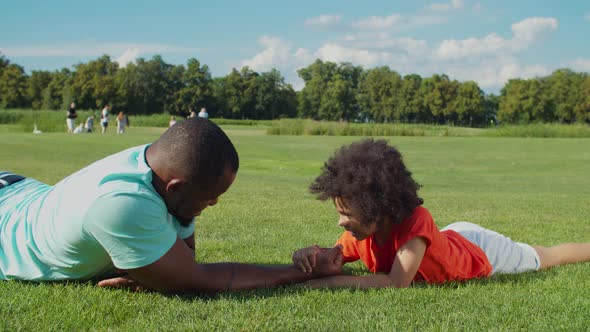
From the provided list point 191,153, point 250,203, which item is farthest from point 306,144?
point 191,153

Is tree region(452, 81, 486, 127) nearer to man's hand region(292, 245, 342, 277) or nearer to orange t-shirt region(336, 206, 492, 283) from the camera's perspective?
orange t-shirt region(336, 206, 492, 283)

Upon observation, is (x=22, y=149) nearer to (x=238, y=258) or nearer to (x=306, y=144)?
(x=306, y=144)

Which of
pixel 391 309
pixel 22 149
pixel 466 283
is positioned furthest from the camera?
pixel 22 149

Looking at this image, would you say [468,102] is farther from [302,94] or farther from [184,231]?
[184,231]

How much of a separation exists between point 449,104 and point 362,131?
62091mm

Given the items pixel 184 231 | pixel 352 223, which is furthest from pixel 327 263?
pixel 184 231

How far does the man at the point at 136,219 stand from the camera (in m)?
3.26

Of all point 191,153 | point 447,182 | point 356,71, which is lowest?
point 447,182

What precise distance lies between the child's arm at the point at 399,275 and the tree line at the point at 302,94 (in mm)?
85785

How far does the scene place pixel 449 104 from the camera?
101 meters

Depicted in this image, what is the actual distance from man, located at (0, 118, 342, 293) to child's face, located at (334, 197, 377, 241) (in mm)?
737

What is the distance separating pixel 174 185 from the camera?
11.0 feet

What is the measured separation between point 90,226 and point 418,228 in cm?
214

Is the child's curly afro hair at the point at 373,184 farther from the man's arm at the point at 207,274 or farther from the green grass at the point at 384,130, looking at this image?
the green grass at the point at 384,130
